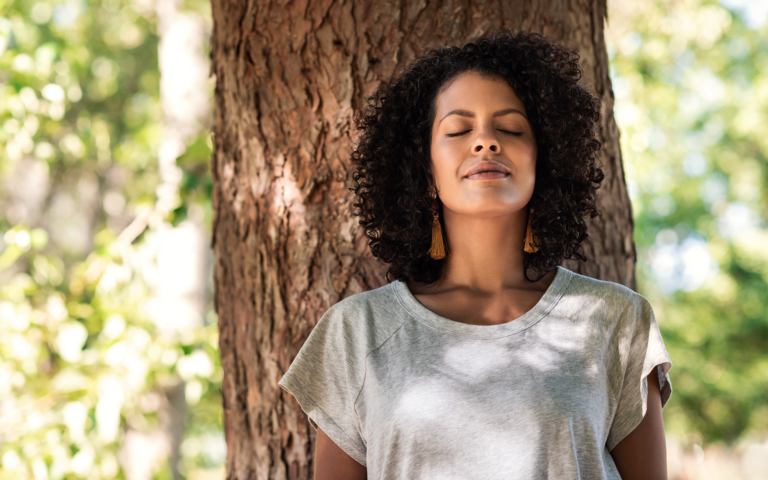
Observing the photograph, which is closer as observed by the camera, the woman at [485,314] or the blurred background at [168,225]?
the woman at [485,314]

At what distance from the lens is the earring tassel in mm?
1649

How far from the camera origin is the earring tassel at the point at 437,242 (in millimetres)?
1649

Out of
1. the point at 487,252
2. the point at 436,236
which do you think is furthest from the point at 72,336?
the point at 487,252

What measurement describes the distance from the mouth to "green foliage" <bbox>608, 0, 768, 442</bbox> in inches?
382

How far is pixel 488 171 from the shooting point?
146 cm

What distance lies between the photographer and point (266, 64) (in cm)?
204

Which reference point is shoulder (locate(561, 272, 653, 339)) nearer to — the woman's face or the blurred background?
the woman's face

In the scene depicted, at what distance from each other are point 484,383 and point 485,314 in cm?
20

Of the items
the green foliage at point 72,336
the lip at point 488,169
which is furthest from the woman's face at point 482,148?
the green foliage at point 72,336

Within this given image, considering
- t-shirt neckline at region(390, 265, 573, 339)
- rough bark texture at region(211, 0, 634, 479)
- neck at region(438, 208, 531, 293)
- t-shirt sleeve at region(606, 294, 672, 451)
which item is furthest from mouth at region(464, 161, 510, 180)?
rough bark texture at region(211, 0, 634, 479)

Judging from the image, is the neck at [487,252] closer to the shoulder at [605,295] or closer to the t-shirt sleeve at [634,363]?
the shoulder at [605,295]

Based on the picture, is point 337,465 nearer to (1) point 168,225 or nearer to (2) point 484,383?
(2) point 484,383

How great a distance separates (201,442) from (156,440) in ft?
23.0

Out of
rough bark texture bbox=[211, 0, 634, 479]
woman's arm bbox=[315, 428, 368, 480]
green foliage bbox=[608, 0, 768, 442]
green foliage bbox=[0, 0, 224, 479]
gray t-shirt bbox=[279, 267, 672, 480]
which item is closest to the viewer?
gray t-shirt bbox=[279, 267, 672, 480]
